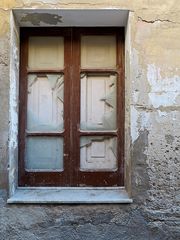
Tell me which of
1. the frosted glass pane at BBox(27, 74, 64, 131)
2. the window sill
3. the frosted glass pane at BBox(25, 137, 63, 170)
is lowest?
the window sill

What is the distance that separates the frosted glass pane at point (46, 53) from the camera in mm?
3812

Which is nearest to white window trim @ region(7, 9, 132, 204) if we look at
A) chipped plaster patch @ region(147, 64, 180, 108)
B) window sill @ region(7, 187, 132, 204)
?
window sill @ region(7, 187, 132, 204)

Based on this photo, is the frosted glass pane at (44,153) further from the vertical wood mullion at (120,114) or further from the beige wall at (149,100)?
the vertical wood mullion at (120,114)

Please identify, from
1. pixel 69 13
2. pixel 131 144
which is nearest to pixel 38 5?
pixel 69 13

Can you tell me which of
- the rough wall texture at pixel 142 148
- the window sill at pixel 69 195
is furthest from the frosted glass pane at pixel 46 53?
the window sill at pixel 69 195

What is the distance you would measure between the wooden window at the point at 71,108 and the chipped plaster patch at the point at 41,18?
0.16 metres

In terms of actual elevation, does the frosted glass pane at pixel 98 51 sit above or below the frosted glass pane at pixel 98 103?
above

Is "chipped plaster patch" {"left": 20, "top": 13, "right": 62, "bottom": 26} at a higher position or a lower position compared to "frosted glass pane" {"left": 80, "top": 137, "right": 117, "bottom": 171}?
higher

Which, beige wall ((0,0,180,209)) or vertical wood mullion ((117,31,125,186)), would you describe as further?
vertical wood mullion ((117,31,125,186))

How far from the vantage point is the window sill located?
345cm

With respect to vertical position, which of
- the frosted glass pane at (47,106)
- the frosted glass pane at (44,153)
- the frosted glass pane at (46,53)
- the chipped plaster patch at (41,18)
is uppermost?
the chipped plaster patch at (41,18)

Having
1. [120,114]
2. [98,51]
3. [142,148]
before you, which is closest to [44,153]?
[120,114]

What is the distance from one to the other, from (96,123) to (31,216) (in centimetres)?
104

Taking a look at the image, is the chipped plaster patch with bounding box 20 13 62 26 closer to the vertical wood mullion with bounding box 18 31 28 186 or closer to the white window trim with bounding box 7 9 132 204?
the white window trim with bounding box 7 9 132 204
